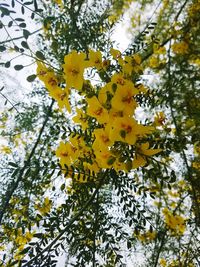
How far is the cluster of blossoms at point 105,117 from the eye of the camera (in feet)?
3.57

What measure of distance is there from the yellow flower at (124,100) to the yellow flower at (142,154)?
0.18 metres

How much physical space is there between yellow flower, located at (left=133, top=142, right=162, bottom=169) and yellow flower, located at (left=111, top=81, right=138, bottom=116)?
0.18 meters

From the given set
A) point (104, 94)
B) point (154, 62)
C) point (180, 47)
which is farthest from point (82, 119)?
point (154, 62)

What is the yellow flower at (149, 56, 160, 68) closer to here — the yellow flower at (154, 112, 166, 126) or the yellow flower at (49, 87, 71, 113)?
the yellow flower at (154, 112, 166, 126)

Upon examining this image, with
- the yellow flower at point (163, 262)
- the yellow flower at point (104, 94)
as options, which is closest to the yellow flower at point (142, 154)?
A: the yellow flower at point (104, 94)

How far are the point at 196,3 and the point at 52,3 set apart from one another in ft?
6.31

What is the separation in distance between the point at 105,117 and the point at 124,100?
3.7 inches

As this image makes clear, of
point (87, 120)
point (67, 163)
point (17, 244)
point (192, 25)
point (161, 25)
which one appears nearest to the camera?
point (67, 163)

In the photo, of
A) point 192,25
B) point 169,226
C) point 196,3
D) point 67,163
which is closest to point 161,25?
point 196,3

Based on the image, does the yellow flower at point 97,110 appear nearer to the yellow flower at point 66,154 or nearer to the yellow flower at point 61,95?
the yellow flower at point 61,95

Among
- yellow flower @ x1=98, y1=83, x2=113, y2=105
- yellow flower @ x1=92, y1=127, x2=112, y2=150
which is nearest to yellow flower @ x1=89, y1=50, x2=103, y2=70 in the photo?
yellow flower @ x1=98, y1=83, x2=113, y2=105

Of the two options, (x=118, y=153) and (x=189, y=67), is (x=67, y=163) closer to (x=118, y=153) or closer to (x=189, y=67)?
(x=118, y=153)

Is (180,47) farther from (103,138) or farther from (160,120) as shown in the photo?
(103,138)

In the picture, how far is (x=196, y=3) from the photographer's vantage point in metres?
4.16
